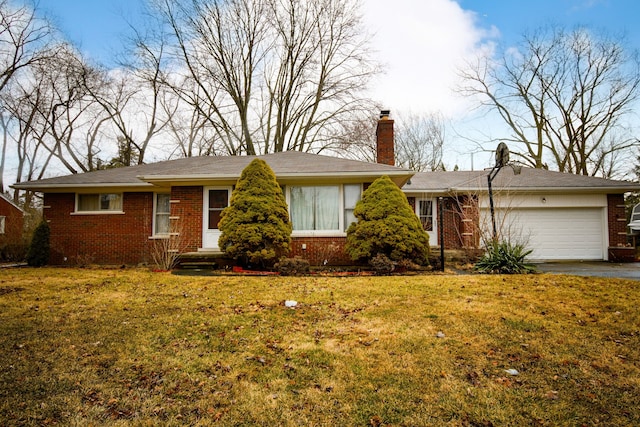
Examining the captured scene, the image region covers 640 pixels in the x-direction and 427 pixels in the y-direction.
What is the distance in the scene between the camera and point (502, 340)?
4.53m

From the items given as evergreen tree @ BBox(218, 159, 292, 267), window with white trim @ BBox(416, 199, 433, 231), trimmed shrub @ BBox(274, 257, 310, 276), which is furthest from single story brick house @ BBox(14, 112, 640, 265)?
trimmed shrub @ BBox(274, 257, 310, 276)

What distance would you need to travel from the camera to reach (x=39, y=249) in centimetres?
1241

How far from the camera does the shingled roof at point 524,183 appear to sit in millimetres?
13430

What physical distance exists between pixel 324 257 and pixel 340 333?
6793mm

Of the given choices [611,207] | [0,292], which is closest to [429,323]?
[0,292]

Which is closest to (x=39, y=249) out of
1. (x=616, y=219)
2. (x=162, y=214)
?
(x=162, y=214)

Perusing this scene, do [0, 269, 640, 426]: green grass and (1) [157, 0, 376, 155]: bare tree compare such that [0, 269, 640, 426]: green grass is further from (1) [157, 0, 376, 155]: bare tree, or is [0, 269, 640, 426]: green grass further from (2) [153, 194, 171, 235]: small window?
(1) [157, 0, 376, 155]: bare tree

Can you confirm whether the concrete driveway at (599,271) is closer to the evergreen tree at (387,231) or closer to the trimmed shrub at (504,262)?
the trimmed shrub at (504,262)

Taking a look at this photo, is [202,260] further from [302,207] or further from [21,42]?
[21,42]

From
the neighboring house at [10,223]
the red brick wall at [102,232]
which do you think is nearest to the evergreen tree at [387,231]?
the red brick wall at [102,232]

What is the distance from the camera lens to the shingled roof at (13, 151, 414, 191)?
11367 millimetres

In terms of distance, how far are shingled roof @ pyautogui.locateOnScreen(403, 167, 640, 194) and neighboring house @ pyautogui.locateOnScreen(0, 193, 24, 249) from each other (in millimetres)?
16126

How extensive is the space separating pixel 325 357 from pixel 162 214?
10975 mm

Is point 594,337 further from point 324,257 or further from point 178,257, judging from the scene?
point 178,257
